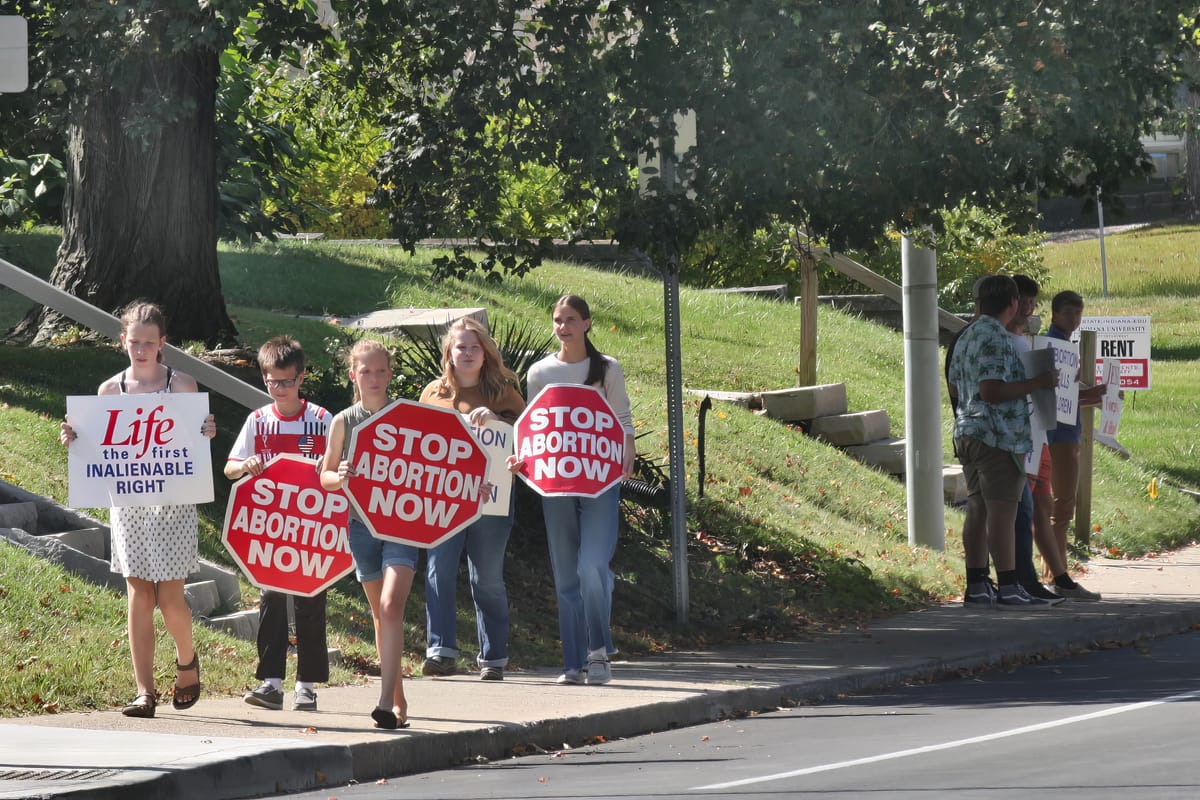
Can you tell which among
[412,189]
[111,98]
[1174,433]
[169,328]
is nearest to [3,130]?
[111,98]

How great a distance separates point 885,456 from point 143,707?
1074cm

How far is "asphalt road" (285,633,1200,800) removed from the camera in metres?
7.13

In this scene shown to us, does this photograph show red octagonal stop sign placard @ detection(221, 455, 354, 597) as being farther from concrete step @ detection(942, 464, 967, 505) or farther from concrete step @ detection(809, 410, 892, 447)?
concrete step @ detection(809, 410, 892, 447)

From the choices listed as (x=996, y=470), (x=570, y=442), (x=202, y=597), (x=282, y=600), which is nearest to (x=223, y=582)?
(x=202, y=597)

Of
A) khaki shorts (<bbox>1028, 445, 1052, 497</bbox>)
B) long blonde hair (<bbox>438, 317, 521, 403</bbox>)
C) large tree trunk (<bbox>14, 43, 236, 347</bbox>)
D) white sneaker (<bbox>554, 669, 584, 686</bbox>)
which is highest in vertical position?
large tree trunk (<bbox>14, 43, 236, 347</bbox>)

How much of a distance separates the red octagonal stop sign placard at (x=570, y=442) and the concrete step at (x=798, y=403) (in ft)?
28.1

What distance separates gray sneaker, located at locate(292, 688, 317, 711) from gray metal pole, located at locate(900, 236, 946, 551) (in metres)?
6.92

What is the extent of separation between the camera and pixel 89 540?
35.4 ft

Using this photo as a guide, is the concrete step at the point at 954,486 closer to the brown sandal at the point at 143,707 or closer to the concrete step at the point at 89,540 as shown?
the concrete step at the point at 89,540

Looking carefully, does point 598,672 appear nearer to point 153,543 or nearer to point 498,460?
point 498,460

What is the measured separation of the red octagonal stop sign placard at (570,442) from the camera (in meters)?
9.37

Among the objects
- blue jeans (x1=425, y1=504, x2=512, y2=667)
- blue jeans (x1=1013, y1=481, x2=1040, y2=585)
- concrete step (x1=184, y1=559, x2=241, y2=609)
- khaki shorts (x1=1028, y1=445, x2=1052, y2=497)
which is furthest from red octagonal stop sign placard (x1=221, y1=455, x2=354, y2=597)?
khaki shorts (x1=1028, y1=445, x2=1052, y2=497)

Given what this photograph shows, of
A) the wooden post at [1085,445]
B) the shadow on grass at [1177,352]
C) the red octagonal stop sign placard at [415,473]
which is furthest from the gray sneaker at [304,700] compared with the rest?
the shadow on grass at [1177,352]

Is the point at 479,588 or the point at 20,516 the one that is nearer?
the point at 479,588
